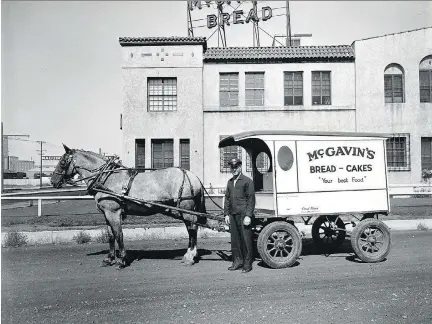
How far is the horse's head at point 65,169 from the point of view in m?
8.04

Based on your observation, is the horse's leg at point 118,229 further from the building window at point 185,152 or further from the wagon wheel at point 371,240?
the building window at point 185,152

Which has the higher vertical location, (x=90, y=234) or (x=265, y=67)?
(x=265, y=67)

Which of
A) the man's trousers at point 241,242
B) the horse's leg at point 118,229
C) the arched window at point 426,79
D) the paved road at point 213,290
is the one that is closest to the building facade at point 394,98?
the arched window at point 426,79

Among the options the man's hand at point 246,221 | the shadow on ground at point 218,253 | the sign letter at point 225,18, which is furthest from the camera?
the sign letter at point 225,18

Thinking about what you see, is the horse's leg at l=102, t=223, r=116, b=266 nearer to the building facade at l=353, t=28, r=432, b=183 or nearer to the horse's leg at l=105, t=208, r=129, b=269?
the horse's leg at l=105, t=208, r=129, b=269


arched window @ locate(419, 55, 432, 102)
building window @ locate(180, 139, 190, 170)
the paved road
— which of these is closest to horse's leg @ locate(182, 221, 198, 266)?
the paved road

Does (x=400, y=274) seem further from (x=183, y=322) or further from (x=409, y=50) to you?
(x=409, y=50)

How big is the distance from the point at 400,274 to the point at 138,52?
1793 cm

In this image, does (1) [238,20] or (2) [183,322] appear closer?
(2) [183,322]

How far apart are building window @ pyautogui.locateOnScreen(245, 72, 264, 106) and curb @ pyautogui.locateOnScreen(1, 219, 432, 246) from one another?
35.2 ft

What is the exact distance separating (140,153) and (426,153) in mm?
15671

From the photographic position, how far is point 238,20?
24109 mm

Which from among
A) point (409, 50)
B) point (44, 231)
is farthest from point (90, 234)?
point (409, 50)

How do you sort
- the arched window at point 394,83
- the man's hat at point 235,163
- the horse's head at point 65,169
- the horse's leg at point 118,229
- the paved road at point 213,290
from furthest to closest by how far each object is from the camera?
the arched window at point 394,83 → the horse's head at point 65,169 → the horse's leg at point 118,229 → the man's hat at point 235,163 → the paved road at point 213,290
